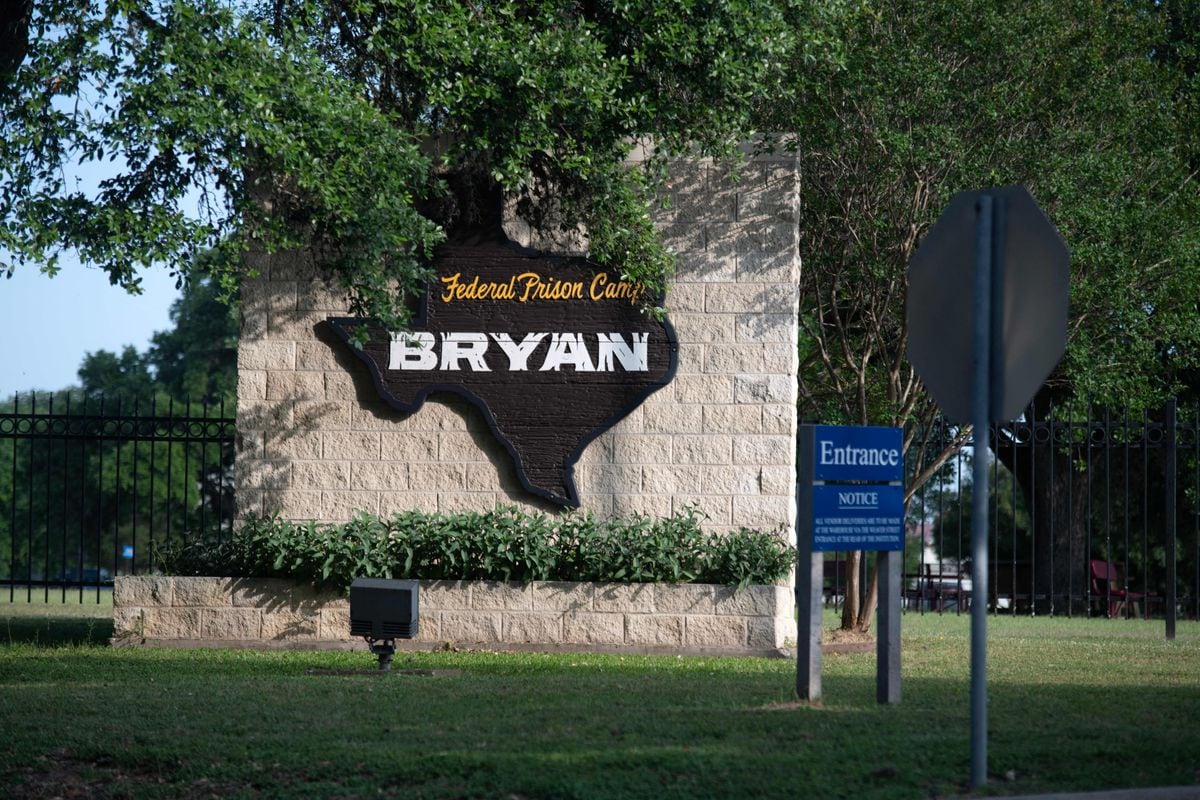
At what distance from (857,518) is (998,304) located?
2.60 meters

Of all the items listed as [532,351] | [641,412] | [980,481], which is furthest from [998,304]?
[532,351]

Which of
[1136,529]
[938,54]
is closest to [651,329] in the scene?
[938,54]

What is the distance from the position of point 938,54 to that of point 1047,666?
6.46 m

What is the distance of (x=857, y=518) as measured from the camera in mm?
8281

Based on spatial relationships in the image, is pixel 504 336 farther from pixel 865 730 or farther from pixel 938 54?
pixel 865 730

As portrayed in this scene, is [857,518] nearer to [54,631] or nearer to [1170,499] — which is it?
[1170,499]

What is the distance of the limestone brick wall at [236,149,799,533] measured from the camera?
13.0 metres

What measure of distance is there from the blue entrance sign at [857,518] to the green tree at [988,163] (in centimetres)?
592

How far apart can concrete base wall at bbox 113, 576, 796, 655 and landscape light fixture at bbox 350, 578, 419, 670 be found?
1929 mm

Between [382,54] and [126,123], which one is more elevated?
[382,54]

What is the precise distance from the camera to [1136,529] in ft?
103

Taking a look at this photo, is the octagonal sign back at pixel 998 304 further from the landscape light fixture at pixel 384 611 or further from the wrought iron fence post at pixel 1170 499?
the wrought iron fence post at pixel 1170 499

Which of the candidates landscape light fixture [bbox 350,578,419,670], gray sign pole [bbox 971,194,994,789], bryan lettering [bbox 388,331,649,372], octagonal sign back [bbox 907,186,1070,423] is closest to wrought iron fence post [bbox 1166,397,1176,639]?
bryan lettering [bbox 388,331,649,372]

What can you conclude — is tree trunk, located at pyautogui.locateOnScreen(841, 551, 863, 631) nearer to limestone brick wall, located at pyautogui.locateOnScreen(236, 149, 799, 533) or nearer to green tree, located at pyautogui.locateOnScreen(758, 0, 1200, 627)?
green tree, located at pyautogui.locateOnScreen(758, 0, 1200, 627)
